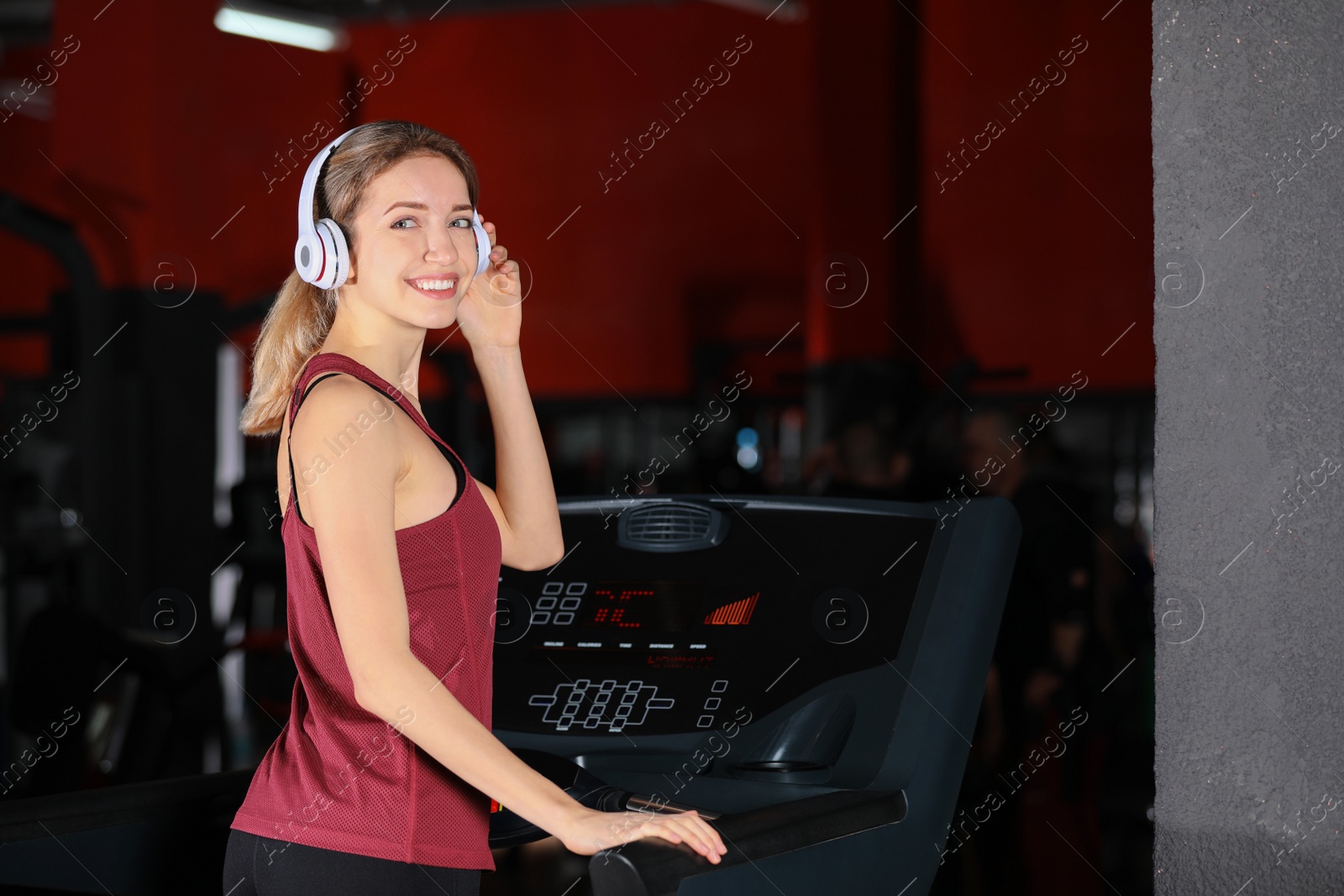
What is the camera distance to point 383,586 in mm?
1010

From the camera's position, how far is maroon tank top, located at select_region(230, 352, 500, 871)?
1.05 meters

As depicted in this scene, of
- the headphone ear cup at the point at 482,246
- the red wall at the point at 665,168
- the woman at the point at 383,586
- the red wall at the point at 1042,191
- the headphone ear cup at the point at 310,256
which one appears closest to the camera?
the woman at the point at 383,586

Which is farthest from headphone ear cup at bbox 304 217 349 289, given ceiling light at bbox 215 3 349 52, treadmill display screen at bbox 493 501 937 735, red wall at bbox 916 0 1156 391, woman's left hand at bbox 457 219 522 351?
ceiling light at bbox 215 3 349 52

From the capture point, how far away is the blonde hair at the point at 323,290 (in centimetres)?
115

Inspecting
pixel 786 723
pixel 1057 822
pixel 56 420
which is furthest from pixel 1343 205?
pixel 56 420

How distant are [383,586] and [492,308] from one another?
1.55 feet

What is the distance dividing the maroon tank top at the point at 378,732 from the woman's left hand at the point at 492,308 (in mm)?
290

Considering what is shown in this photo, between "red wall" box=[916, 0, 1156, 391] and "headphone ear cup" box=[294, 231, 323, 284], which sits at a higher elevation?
"red wall" box=[916, 0, 1156, 391]

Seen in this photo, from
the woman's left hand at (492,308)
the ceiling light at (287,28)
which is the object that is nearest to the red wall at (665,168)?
the ceiling light at (287,28)

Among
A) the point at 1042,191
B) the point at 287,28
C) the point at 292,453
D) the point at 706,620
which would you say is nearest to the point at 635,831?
the point at 292,453

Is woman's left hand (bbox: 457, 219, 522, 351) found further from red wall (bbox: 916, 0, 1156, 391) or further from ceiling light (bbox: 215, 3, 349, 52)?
ceiling light (bbox: 215, 3, 349, 52)

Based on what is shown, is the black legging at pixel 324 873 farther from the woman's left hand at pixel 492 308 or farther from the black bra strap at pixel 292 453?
the woman's left hand at pixel 492 308

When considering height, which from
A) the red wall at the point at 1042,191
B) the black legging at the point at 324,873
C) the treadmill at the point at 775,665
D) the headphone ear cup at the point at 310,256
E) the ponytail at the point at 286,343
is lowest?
the black legging at the point at 324,873

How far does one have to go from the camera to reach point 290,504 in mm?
1104
